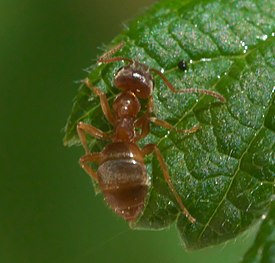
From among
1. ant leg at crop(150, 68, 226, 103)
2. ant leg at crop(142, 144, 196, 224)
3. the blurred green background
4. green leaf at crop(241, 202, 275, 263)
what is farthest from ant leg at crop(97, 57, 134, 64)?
the blurred green background

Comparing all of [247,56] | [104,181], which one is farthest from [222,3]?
[104,181]

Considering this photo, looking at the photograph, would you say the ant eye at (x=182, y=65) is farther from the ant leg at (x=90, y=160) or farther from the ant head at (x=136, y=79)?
the ant leg at (x=90, y=160)

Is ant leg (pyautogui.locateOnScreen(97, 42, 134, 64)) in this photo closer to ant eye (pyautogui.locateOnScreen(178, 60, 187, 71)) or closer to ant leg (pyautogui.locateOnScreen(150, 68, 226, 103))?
ant leg (pyautogui.locateOnScreen(150, 68, 226, 103))

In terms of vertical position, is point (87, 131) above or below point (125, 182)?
above

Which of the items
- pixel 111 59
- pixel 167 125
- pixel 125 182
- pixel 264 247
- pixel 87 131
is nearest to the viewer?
pixel 264 247

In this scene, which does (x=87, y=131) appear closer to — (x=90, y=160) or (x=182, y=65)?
(x=90, y=160)

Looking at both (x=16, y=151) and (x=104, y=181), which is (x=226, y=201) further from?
(x=16, y=151)

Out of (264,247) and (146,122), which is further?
(146,122)

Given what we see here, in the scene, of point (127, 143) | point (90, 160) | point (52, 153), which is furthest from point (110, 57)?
point (52, 153)

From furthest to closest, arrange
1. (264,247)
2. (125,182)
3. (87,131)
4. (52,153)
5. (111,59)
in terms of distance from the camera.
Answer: (52,153) < (111,59) < (87,131) < (125,182) < (264,247)
